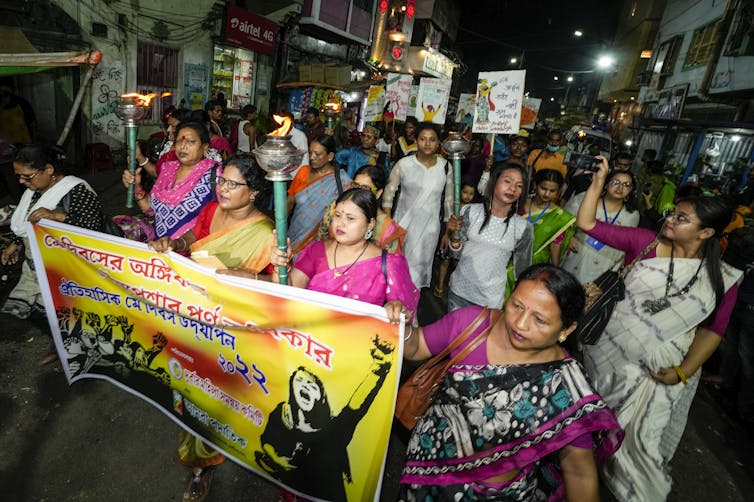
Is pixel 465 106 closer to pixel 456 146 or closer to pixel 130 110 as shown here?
pixel 456 146

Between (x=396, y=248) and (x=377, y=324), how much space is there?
1507mm

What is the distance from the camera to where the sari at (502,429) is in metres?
1.61

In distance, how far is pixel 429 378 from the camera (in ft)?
6.19

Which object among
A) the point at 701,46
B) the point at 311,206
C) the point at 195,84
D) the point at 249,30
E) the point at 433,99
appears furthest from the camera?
the point at 701,46

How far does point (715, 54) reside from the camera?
16.0 metres

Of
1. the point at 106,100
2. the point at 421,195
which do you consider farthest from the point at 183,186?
the point at 106,100

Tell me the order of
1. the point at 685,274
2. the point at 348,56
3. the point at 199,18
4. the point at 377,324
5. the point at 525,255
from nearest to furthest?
1. the point at 377,324
2. the point at 685,274
3. the point at 525,255
4. the point at 199,18
5. the point at 348,56

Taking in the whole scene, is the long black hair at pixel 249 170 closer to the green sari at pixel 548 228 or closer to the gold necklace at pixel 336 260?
the gold necklace at pixel 336 260

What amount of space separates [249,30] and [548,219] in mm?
12889

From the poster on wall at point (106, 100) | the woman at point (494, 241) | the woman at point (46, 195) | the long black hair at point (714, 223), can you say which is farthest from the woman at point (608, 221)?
the poster on wall at point (106, 100)

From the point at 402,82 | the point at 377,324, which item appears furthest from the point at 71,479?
the point at 402,82

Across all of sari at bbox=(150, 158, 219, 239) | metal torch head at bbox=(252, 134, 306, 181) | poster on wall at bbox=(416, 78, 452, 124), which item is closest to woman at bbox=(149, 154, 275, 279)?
sari at bbox=(150, 158, 219, 239)

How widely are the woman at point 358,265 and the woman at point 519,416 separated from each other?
0.63 m

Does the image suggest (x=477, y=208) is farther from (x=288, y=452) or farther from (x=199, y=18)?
(x=199, y=18)
